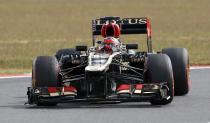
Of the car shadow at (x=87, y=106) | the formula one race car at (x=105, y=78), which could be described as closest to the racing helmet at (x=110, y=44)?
the formula one race car at (x=105, y=78)

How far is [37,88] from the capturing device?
16.6m

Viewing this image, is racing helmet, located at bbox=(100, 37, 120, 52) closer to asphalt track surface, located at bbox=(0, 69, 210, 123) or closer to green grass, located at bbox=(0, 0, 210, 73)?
asphalt track surface, located at bbox=(0, 69, 210, 123)

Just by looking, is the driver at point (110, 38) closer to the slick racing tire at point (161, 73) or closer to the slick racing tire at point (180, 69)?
the slick racing tire at point (180, 69)

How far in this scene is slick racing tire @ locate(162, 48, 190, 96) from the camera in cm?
1872

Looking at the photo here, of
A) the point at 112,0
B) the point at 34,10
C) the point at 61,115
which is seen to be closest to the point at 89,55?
the point at 61,115

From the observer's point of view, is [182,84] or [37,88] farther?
[182,84]

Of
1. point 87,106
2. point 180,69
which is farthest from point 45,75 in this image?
point 180,69

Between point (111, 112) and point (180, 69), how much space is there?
11.8 feet

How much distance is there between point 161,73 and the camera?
655 inches

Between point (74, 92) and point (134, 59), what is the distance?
1573 mm

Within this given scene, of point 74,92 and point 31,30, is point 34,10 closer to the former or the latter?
point 31,30

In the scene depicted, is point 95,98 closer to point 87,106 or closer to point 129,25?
point 87,106

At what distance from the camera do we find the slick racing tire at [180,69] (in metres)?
18.7

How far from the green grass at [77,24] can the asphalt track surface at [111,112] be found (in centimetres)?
1567
